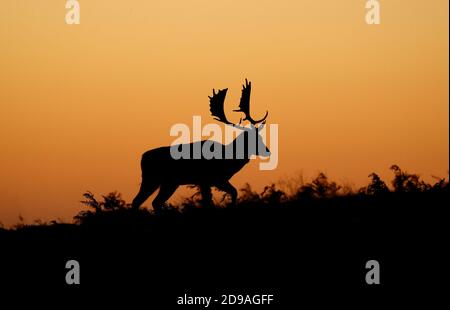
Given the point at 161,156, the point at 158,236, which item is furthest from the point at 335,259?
the point at 161,156

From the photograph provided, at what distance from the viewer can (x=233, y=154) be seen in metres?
24.9

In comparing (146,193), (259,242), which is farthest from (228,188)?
(259,242)

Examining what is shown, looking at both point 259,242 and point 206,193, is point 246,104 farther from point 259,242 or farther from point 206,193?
point 259,242

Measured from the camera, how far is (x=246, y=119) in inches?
1011

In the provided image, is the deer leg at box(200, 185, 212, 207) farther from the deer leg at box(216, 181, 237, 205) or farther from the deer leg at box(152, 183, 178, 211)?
the deer leg at box(152, 183, 178, 211)

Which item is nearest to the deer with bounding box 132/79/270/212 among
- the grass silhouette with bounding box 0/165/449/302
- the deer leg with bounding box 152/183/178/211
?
the deer leg with bounding box 152/183/178/211

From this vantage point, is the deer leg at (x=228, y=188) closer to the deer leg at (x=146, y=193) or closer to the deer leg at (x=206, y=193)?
the deer leg at (x=206, y=193)

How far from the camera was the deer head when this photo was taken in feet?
82.9

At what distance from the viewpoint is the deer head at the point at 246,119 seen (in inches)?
995

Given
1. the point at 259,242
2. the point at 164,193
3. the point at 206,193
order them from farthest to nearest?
the point at 164,193, the point at 206,193, the point at 259,242

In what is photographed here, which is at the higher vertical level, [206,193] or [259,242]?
[206,193]

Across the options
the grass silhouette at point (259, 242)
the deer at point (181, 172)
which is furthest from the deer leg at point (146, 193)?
the grass silhouette at point (259, 242)
